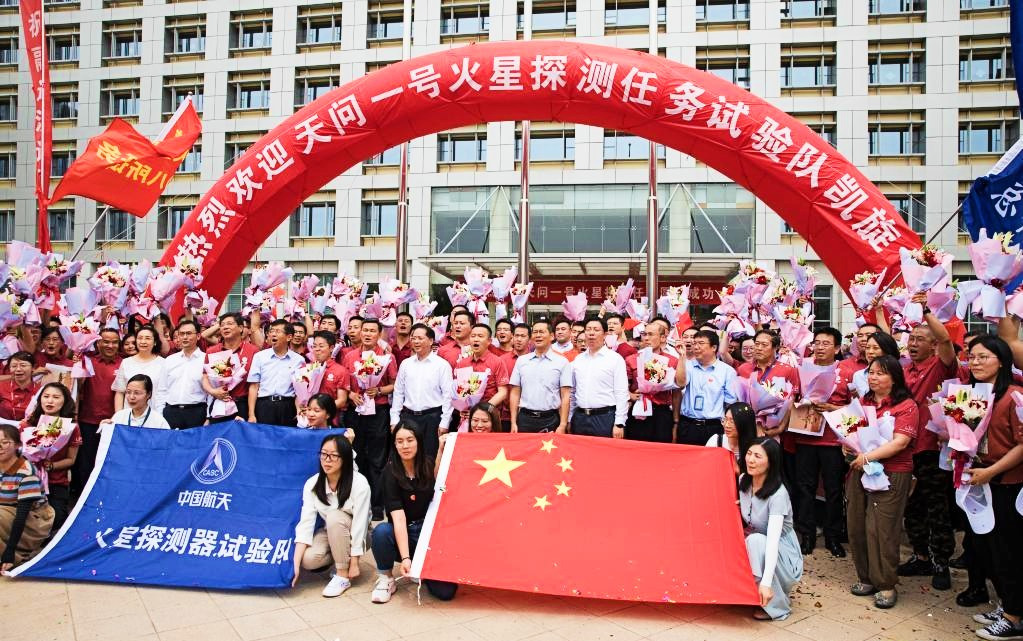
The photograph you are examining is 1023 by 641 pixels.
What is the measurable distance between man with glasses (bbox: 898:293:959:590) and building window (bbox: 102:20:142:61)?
25.7 metres

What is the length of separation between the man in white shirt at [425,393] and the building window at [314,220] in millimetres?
16623

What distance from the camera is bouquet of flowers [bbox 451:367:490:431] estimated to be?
5.18 m

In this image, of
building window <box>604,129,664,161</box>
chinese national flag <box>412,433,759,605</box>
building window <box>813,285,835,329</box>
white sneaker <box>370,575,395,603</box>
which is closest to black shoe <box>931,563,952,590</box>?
chinese national flag <box>412,433,759,605</box>

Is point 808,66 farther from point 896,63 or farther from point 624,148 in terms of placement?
point 624,148

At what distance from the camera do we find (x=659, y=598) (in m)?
3.54

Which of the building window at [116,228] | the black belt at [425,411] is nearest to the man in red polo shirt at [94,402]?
the black belt at [425,411]

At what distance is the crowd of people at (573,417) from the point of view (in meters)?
3.77

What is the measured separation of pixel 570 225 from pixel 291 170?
13.0m

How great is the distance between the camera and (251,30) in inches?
885

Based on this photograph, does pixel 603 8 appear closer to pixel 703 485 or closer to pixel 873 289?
pixel 873 289

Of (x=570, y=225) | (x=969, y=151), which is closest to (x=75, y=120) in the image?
(x=570, y=225)

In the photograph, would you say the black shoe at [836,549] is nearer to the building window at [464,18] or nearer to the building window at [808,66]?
the building window at [808,66]

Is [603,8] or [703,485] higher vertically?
[603,8]

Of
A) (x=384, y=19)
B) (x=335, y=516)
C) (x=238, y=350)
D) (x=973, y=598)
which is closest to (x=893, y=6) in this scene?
(x=384, y=19)
